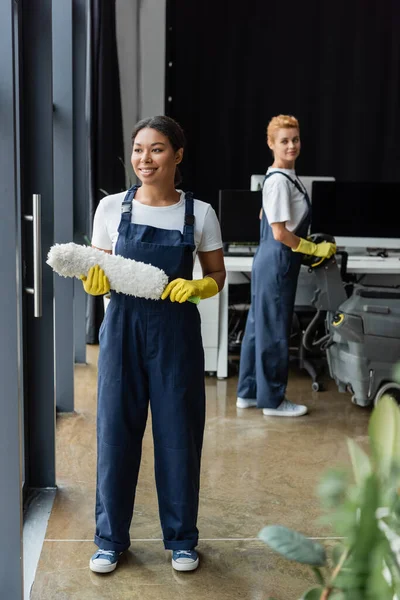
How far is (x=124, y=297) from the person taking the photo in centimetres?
219

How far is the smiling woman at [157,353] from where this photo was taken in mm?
2205

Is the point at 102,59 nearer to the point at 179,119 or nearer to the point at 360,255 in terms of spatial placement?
the point at 179,119

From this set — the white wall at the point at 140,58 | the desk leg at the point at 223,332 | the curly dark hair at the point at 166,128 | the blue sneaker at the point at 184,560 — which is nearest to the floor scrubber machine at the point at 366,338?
the desk leg at the point at 223,332

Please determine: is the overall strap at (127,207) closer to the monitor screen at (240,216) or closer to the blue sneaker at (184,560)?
the blue sneaker at (184,560)

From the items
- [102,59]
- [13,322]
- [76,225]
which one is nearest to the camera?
[13,322]

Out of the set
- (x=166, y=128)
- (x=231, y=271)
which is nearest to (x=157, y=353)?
(x=166, y=128)

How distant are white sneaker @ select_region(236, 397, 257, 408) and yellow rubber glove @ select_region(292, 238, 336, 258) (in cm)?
92

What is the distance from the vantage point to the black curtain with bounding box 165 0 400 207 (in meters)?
6.27

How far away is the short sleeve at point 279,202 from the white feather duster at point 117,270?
5.42 feet

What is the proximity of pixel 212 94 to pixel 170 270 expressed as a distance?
4.43 meters

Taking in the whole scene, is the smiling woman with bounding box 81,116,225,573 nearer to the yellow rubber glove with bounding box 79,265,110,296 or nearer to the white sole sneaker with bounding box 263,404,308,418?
the yellow rubber glove with bounding box 79,265,110,296

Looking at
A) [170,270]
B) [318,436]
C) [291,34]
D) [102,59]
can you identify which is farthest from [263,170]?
[170,270]

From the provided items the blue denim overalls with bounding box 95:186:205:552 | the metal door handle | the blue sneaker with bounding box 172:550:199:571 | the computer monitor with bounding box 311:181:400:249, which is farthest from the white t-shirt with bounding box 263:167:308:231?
the blue sneaker with bounding box 172:550:199:571

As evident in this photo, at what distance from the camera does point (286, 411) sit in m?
4.03
